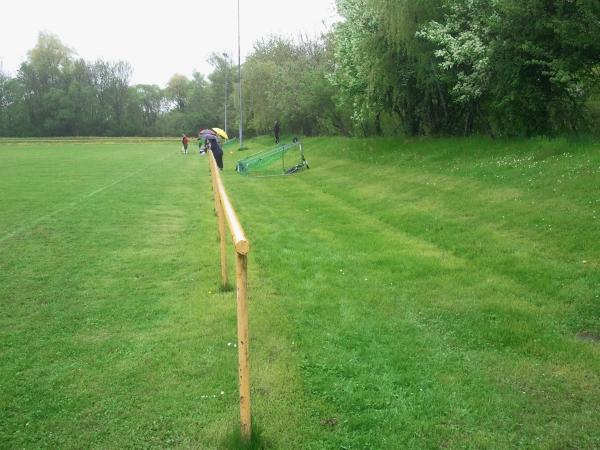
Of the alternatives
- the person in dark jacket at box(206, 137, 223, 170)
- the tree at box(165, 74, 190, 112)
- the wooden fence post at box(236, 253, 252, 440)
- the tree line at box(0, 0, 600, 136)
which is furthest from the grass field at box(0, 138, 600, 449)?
the tree at box(165, 74, 190, 112)

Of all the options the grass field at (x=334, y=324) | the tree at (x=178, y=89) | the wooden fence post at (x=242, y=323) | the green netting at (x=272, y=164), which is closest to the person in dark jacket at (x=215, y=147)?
the green netting at (x=272, y=164)

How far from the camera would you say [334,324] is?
16.7 ft

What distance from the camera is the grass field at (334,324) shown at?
3479mm

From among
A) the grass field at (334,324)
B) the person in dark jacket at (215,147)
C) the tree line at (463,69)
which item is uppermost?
the tree line at (463,69)

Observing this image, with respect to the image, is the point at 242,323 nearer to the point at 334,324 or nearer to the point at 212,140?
the point at 334,324

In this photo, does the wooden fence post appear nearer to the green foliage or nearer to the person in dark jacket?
the person in dark jacket

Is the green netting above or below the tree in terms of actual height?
below

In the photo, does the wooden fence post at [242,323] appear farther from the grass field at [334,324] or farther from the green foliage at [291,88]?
the green foliage at [291,88]

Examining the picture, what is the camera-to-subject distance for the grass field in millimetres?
3479

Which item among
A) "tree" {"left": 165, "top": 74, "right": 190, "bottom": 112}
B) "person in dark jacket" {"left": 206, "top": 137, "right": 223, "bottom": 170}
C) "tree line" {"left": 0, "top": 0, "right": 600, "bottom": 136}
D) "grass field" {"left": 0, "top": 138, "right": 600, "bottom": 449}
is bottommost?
"grass field" {"left": 0, "top": 138, "right": 600, "bottom": 449}

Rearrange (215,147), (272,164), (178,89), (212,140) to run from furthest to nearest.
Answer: (178,89), (272,164), (215,147), (212,140)

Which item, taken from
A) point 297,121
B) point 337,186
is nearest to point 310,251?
point 337,186

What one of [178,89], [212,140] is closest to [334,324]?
[212,140]

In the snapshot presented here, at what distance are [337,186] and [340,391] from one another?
1144cm
